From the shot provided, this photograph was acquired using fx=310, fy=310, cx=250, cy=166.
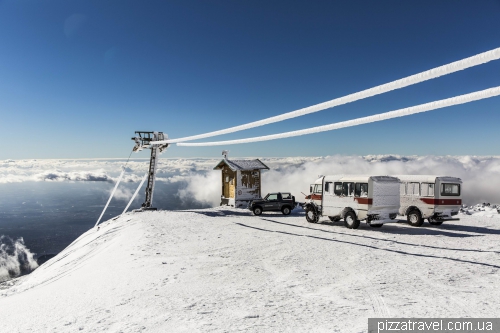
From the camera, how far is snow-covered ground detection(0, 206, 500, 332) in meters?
5.60

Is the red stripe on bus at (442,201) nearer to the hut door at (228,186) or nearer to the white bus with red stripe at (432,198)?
the white bus with red stripe at (432,198)

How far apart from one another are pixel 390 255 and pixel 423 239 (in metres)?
3.80

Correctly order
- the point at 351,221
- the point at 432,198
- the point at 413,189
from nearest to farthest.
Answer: the point at 351,221 < the point at 432,198 < the point at 413,189

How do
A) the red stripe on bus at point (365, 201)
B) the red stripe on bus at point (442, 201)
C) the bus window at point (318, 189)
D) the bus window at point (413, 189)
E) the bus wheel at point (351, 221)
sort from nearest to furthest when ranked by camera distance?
the red stripe on bus at point (365, 201) → the bus wheel at point (351, 221) → the red stripe on bus at point (442, 201) → the bus window at point (413, 189) → the bus window at point (318, 189)

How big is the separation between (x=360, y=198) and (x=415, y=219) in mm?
3807

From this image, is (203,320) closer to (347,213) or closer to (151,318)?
(151,318)

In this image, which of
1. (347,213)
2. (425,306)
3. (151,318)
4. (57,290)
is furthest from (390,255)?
(57,290)

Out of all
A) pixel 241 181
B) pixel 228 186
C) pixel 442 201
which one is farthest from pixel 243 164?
pixel 442 201

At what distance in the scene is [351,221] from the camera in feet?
51.7

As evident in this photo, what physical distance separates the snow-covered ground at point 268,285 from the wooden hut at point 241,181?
1295 centimetres

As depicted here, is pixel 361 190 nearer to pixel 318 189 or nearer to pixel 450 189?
pixel 318 189

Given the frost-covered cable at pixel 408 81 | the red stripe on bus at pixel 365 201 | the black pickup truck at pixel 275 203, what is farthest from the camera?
the black pickup truck at pixel 275 203

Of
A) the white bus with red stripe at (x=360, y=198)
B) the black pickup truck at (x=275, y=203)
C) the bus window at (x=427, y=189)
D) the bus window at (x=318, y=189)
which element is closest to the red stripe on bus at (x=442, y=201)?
the bus window at (x=427, y=189)

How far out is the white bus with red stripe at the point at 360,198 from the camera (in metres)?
15.0
